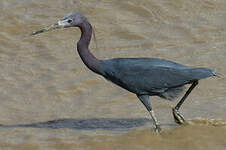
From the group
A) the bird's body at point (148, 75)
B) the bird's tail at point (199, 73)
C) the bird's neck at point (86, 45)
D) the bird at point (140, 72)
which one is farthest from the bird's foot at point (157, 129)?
the bird's neck at point (86, 45)

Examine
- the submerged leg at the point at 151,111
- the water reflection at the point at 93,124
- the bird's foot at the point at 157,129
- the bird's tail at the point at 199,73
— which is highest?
the bird's tail at the point at 199,73

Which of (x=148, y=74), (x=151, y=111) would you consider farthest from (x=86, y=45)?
(x=151, y=111)

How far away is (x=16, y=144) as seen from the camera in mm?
8508

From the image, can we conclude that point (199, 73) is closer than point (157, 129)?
Yes

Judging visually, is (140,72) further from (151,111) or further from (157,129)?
(157,129)

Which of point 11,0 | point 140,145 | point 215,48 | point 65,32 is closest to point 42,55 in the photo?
point 65,32

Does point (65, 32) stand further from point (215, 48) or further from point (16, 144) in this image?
point (16, 144)

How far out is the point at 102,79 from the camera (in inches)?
425

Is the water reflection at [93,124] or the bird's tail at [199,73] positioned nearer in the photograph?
the bird's tail at [199,73]

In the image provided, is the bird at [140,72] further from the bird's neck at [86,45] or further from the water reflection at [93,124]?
the water reflection at [93,124]

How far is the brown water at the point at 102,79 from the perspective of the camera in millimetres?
8586

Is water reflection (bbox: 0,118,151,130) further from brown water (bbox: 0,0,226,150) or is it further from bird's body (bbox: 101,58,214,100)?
bird's body (bbox: 101,58,214,100)

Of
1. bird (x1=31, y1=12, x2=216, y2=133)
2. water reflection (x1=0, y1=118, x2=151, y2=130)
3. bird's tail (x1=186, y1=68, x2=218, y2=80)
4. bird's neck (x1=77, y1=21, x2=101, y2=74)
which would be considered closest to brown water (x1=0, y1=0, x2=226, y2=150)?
water reflection (x1=0, y1=118, x2=151, y2=130)

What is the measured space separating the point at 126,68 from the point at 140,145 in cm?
100
